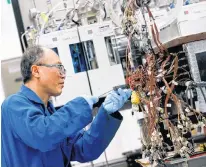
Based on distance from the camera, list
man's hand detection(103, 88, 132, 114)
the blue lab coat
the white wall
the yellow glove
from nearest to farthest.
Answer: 1. the blue lab coat
2. man's hand detection(103, 88, 132, 114)
3. the yellow glove
4. the white wall

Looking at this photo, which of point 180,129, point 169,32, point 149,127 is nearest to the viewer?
point 180,129

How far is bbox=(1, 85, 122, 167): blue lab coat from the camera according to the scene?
141cm

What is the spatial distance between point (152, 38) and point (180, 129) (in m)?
0.53

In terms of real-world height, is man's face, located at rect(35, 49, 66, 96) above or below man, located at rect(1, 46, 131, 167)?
above

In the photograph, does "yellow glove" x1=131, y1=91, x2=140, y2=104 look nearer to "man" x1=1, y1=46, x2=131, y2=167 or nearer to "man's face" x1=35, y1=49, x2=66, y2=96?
"man" x1=1, y1=46, x2=131, y2=167

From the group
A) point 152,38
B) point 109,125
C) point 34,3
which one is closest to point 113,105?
point 109,125

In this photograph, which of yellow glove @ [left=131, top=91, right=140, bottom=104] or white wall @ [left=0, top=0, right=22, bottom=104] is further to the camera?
white wall @ [left=0, top=0, right=22, bottom=104]

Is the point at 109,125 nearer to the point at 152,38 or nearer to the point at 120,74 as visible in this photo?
the point at 152,38

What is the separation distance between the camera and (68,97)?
3.15 meters

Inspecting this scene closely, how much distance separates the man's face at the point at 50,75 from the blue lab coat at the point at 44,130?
76 millimetres

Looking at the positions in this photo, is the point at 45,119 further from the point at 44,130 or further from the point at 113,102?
the point at 113,102

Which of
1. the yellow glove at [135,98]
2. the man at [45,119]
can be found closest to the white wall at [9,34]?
the man at [45,119]

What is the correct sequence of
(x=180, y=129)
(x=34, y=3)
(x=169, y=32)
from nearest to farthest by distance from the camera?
(x=180, y=129), (x=169, y=32), (x=34, y=3)

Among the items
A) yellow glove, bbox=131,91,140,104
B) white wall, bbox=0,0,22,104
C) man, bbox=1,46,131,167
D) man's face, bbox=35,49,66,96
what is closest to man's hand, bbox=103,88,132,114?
man, bbox=1,46,131,167
